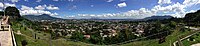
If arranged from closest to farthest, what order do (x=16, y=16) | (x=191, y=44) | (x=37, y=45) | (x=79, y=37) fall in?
(x=191, y=44), (x=37, y=45), (x=79, y=37), (x=16, y=16)

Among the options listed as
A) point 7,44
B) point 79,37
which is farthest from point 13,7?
point 7,44

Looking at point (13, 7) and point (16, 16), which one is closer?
point (16, 16)

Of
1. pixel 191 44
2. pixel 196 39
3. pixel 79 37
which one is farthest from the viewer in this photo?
pixel 79 37

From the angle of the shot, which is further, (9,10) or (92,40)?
(9,10)

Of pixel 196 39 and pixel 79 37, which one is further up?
pixel 196 39

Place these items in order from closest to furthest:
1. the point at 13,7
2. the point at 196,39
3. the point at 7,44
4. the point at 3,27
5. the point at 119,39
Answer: the point at 7,44 < the point at 3,27 < the point at 196,39 < the point at 119,39 < the point at 13,7

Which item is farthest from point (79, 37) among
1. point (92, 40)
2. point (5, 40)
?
point (5, 40)

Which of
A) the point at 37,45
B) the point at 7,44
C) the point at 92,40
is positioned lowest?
the point at 92,40

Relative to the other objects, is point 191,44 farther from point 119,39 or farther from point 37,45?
point 119,39

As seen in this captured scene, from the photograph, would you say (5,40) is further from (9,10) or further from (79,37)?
(9,10)
